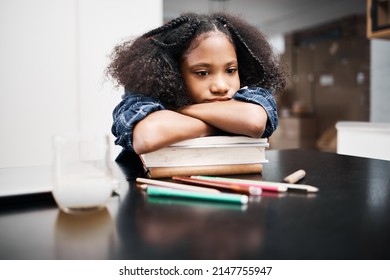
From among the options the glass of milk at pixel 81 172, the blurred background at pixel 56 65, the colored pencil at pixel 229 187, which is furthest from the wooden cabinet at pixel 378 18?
the glass of milk at pixel 81 172

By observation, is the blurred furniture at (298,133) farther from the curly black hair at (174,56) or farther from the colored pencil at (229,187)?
the colored pencil at (229,187)

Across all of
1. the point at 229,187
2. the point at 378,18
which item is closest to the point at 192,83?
the point at 229,187

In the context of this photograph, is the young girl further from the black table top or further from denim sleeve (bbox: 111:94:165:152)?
the black table top

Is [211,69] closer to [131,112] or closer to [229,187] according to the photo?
[131,112]

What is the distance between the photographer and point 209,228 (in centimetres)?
43

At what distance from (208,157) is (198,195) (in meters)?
0.20

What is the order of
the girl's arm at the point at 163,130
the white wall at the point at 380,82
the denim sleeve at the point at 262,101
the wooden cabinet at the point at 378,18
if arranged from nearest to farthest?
the girl's arm at the point at 163,130
the denim sleeve at the point at 262,101
the wooden cabinet at the point at 378,18
the white wall at the point at 380,82

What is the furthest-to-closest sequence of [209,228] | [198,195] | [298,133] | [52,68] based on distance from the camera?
[298,133], [52,68], [198,195], [209,228]

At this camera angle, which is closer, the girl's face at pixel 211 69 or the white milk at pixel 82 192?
the white milk at pixel 82 192

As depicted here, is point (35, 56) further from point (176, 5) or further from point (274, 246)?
point (176, 5)

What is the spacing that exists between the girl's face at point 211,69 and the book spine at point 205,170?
167 mm

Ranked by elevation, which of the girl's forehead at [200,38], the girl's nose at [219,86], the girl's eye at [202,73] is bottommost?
the girl's nose at [219,86]

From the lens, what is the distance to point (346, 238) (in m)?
0.39

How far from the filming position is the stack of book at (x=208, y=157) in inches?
28.5
